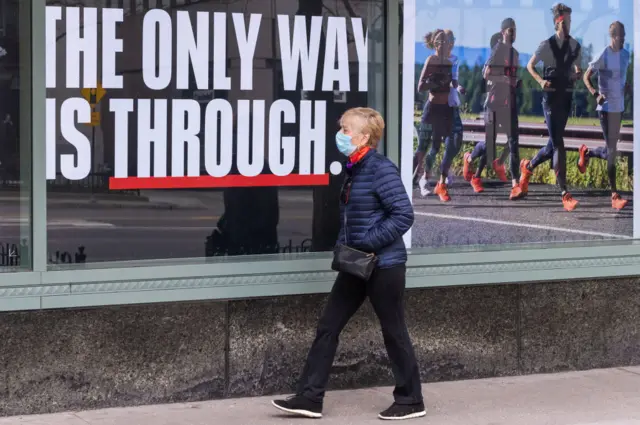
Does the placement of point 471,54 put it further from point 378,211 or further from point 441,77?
point 378,211

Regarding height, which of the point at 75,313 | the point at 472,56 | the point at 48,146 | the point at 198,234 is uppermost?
the point at 472,56

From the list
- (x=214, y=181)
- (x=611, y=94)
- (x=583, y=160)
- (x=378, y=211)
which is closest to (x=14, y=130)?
(x=214, y=181)

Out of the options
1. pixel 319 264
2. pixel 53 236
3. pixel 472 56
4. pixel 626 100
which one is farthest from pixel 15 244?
pixel 626 100

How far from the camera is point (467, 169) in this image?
7.82 meters

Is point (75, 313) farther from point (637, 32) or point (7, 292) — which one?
point (637, 32)

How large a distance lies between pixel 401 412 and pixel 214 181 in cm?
175

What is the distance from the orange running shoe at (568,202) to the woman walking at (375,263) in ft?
6.86

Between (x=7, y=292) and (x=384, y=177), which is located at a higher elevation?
(x=384, y=177)

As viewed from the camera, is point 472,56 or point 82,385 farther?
point 472,56

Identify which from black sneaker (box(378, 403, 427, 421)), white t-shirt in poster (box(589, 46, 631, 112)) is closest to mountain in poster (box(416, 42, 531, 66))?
white t-shirt in poster (box(589, 46, 631, 112))

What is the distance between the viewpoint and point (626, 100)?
8250mm

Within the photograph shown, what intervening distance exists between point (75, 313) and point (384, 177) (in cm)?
188

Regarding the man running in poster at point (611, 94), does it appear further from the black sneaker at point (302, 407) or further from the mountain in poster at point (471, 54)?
the black sneaker at point (302, 407)

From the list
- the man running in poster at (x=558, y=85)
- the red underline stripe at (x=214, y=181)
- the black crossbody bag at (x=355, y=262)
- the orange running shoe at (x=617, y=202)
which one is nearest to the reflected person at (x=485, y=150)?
the man running in poster at (x=558, y=85)
